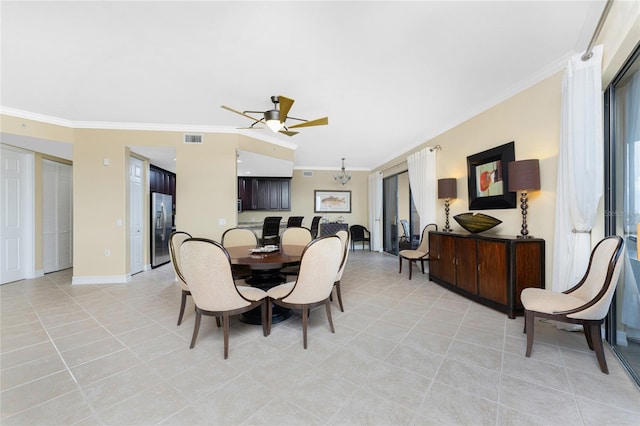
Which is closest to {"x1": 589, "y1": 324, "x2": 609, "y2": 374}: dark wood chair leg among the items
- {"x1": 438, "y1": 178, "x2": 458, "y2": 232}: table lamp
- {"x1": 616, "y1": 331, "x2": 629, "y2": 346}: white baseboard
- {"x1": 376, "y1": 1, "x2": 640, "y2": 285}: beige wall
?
{"x1": 616, "y1": 331, "x2": 629, "y2": 346}: white baseboard

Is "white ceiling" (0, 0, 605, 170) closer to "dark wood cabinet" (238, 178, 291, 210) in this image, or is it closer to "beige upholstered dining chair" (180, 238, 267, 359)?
"beige upholstered dining chair" (180, 238, 267, 359)

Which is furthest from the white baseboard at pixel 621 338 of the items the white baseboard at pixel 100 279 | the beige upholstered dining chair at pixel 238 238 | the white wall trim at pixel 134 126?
the white baseboard at pixel 100 279

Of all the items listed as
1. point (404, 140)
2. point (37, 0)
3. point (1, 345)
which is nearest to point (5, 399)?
point (1, 345)

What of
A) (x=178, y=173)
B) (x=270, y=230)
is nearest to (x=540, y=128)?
(x=270, y=230)

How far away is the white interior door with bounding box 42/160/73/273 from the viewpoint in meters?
4.67

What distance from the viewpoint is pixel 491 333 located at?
232 cm

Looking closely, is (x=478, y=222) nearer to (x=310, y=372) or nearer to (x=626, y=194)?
(x=626, y=194)

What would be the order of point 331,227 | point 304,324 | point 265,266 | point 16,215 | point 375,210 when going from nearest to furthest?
point 304,324 < point 265,266 < point 16,215 < point 375,210 < point 331,227

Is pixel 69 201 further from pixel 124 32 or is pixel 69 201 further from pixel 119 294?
pixel 124 32

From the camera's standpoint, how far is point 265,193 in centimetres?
749

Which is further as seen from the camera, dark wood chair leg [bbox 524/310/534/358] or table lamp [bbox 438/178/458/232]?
table lamp [bbox 438/178/458/232]

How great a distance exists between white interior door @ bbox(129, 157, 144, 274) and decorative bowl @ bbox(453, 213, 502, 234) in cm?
546

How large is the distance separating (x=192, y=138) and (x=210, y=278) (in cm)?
325

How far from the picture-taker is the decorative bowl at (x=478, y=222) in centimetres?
304
